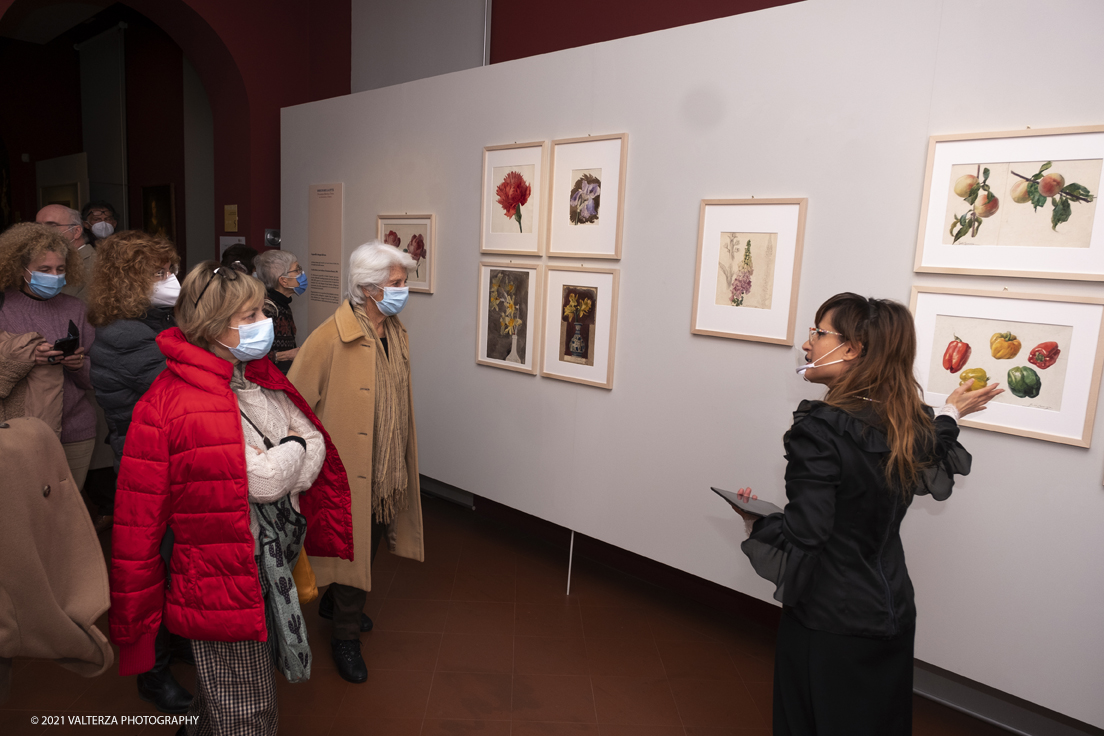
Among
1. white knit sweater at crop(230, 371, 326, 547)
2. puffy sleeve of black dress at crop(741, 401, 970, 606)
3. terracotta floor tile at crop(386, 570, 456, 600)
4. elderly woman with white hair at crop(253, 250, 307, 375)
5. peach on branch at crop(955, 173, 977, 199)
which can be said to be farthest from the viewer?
elderly woman with white hair at crop(253, 250, 307, 375)

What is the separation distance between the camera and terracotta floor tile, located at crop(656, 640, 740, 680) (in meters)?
3.61

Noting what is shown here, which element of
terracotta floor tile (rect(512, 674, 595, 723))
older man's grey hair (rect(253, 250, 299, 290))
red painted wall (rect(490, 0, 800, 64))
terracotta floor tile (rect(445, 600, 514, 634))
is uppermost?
red painted wall (rect(490, 0, 800, 64))

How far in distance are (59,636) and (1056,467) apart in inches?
135

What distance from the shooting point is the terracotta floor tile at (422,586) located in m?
4.31

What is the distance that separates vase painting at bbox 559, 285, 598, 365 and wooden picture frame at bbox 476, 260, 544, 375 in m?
0.19

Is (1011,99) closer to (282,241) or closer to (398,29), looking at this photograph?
(398,29)

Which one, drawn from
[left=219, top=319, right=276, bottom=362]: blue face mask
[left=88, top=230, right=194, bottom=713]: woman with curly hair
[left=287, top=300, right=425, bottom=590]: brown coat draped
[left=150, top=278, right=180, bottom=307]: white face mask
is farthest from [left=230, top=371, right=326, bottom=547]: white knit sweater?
[left=150, top=278, right=180, bottom=307]: white face mask

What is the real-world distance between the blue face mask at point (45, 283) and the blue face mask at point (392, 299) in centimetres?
171

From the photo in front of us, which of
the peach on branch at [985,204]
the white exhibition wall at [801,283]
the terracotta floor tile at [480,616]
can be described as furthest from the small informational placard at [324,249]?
the peach on branch at [985,204]

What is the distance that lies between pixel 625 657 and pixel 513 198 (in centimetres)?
285

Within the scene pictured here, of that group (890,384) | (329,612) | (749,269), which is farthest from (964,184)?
(329,612)

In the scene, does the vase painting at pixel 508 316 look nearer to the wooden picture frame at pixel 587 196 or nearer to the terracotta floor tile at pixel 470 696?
the wooden picture frame at pixel 587 196

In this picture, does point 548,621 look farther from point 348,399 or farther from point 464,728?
point 348,399

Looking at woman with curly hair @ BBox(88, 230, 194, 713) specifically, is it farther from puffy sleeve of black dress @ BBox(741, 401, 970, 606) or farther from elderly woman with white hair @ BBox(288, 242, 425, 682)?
puffy sleeve of black dress @ BBox(741, 401, 970, 606)
